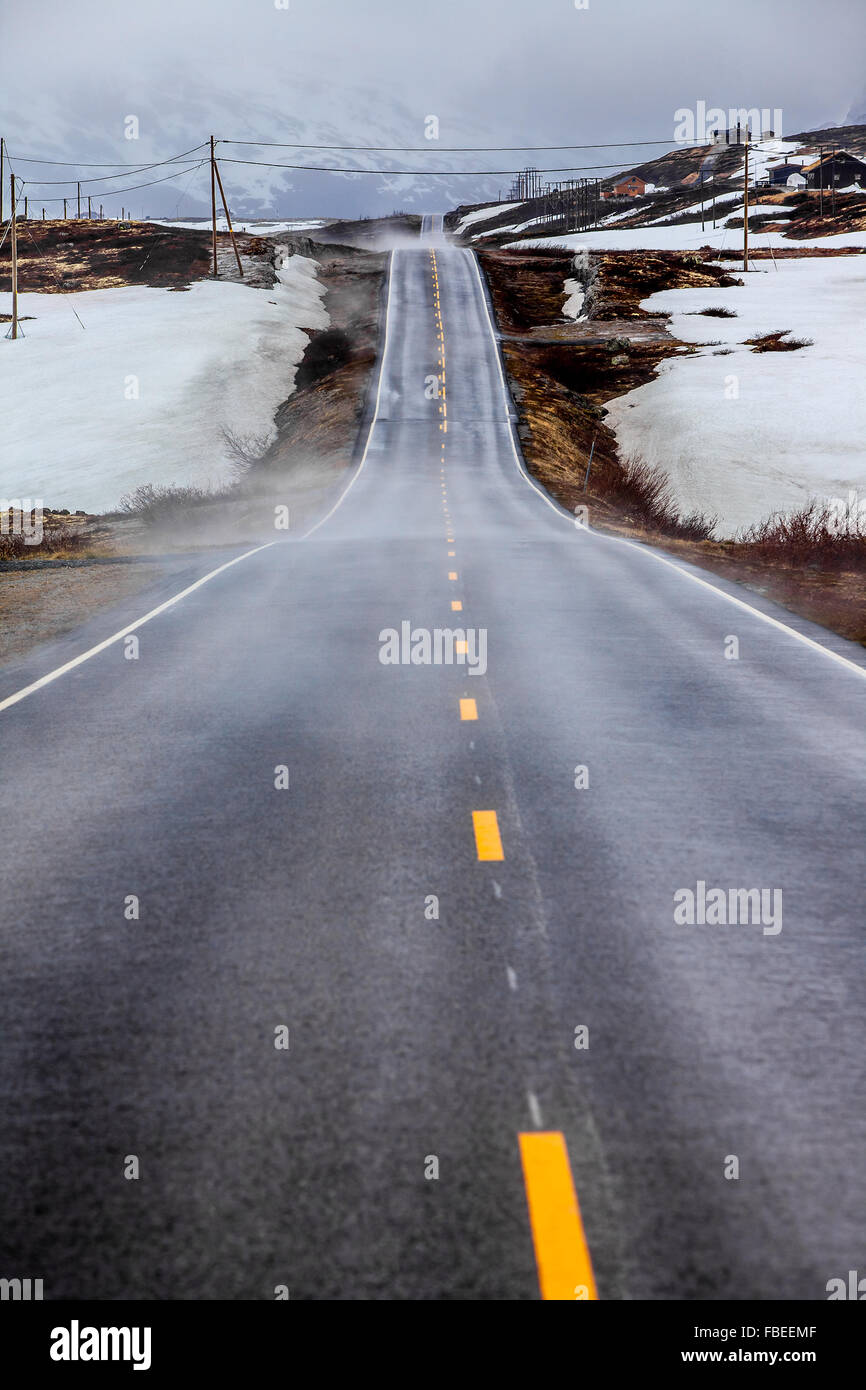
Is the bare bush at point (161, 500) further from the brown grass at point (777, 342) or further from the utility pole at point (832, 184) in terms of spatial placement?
the utility pole at point (832, 184)

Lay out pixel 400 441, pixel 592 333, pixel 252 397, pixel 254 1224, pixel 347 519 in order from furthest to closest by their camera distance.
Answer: pixel 592 333
pixel 252 397
pixel 400 441
pixel 347 519
pixel 254 1224

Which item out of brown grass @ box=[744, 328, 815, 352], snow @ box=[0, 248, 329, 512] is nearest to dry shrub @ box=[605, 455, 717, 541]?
snow @ box=[0, 248, 329, 512]

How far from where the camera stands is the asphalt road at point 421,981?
353 cm

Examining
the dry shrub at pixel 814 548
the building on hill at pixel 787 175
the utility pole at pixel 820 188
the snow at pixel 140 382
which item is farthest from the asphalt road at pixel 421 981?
the building on hill at pixel 787 175

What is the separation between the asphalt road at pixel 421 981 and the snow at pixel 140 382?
2981cm

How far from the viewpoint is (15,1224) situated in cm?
357

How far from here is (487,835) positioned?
707 centimetres

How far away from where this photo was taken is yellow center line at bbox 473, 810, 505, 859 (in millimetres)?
6754

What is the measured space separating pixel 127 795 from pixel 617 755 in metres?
3.74

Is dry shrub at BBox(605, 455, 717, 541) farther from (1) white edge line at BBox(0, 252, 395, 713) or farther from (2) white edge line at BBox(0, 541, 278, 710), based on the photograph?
(2) white edge line at BBox(0, 541, 278, 710)

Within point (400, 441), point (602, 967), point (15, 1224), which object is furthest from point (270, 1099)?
point (400, 441)

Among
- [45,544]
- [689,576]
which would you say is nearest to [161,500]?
[45,544]

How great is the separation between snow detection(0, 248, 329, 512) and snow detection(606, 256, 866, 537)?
1737 centimetres

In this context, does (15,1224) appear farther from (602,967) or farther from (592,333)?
(592,333)
